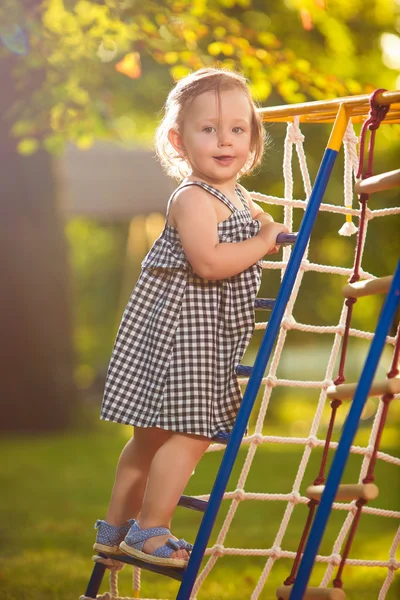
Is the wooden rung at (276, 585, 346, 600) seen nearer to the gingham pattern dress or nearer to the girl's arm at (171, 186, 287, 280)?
the gingham pattern dress

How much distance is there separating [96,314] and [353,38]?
415 inches

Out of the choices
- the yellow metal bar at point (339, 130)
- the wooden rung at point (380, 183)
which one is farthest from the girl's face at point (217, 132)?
the wooden rung at point (380, 183)

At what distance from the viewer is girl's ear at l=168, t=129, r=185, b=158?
2381 mm

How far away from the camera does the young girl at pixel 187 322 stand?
226 cm

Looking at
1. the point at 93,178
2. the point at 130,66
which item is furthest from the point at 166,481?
the point at 93,178

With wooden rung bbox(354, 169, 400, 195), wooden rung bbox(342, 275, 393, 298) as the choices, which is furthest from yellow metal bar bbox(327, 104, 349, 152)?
wooden rung bbox(342, 275, 393, 298)

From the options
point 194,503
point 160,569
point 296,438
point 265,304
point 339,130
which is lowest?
point 160,569

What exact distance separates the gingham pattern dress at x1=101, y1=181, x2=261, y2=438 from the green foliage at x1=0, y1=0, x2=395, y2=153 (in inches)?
49.8

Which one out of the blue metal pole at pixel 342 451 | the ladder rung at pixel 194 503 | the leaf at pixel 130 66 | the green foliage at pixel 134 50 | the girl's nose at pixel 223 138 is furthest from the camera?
the leaf at pixel 130 66

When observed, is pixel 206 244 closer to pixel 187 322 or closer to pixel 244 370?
pixel 187 322

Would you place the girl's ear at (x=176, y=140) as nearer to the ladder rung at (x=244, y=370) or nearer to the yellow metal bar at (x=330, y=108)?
the yellow metal bar at (x=330, y=108)

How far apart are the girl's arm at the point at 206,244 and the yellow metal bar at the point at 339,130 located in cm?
31

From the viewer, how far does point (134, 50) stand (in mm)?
4867

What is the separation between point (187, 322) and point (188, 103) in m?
0.55
